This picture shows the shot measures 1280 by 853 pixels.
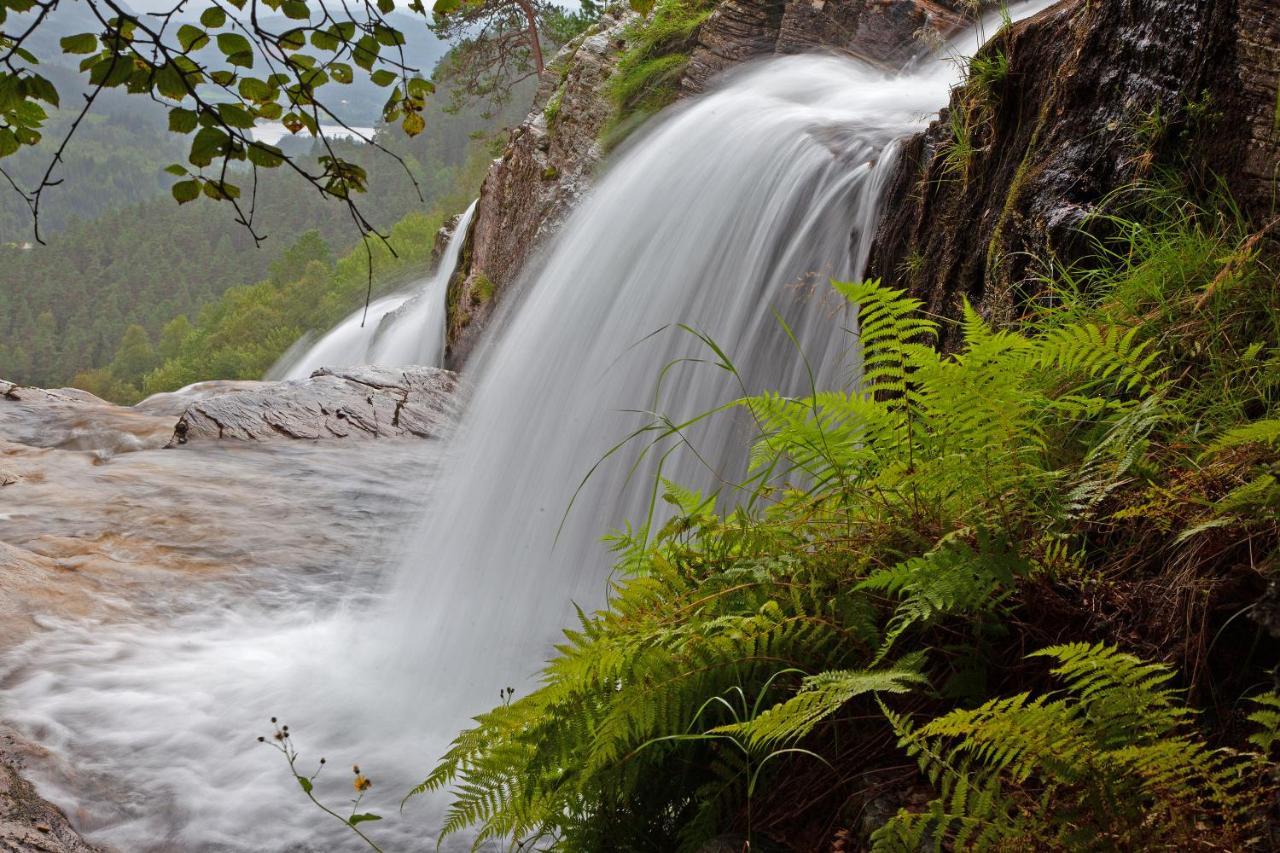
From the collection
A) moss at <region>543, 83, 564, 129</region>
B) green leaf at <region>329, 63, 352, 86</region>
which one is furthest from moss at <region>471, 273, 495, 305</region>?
green leaf at <region>329, 63, 352, 86</region>

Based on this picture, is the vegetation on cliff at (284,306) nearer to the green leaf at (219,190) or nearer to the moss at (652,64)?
the moss at (652,64)

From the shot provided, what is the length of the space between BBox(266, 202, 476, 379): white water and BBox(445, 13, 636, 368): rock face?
90cm

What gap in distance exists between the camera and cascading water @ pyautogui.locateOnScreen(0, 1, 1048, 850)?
148 inches

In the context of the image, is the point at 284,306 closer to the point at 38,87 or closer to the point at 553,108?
the point at 553,108

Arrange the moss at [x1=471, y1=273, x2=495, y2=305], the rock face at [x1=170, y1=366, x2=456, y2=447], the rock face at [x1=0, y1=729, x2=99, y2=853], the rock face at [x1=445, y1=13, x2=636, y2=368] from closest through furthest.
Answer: the rock face at [x1=0, y1=729, x2=99, y2=853] < the rock face at [x1=170, y1=366, x2=456, y2=447] < the rock face at [x1=445, y1=13, x2=636, y2=368] < the moss at [x1=471, y1=273, x2=495, y2=305]

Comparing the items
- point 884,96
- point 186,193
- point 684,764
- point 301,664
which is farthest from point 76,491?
point 884,96

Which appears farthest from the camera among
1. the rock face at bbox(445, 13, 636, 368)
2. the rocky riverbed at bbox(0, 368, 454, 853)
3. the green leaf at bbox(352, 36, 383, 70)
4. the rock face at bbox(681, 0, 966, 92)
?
the rock face at bbox(445, 13, 636, 368)

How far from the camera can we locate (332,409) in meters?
9.97

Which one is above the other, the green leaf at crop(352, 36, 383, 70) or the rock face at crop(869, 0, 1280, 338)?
the green leaf at crop(352, 36, 383, 70)

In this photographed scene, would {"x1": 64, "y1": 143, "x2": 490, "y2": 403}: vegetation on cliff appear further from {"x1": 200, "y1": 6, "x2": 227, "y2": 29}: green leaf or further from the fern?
the fern

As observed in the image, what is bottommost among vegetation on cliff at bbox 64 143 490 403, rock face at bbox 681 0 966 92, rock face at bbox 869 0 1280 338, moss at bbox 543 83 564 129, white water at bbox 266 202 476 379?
vegetation on cliff at bbox 64 143 490 403

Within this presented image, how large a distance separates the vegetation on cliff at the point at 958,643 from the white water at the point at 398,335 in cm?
1223

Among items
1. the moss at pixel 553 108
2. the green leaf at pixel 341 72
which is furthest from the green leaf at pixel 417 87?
the moss at pixel 553 108

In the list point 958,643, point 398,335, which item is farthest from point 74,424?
point 958,643
